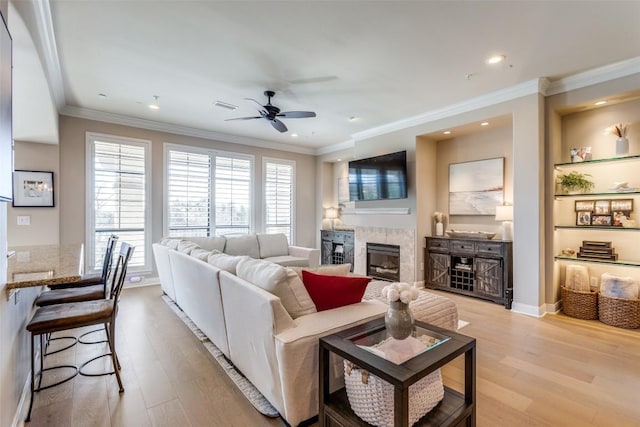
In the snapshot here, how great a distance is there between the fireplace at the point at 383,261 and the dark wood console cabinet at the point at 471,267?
553 millimetres

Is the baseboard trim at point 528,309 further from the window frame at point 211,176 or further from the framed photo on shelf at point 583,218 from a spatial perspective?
the window frame at point 211,176

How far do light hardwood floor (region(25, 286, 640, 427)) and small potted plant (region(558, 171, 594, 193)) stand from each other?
1.65 m

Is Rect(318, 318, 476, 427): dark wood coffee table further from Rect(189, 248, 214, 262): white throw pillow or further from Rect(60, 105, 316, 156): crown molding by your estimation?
Rect(60, 105, 316, 156): crown molding

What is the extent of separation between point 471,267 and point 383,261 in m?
1.63

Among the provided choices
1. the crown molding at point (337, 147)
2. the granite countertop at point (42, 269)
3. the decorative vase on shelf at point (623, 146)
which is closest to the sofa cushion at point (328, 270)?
the granite countertop at point (42, 269)

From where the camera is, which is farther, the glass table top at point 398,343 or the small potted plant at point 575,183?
the small potted plant at point 575,183

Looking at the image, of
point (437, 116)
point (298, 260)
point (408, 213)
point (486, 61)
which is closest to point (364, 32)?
point (486, 61)

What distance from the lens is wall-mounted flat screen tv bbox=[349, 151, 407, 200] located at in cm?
511

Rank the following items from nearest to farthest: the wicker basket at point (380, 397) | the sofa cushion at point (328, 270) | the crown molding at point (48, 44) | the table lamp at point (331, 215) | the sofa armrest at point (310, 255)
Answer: the wicker basket at point (380, 397) → the sofa cushion at point (328, 270) → the crown molding at point (48, 44) → the sofa armrest at point (310, 255) → the table lamp at point (331, 215)

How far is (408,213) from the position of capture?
514 cm


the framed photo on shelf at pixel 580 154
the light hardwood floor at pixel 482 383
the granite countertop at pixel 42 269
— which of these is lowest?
the light hardwood floor at pixel 482 383

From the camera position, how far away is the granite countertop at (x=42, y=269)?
159cm

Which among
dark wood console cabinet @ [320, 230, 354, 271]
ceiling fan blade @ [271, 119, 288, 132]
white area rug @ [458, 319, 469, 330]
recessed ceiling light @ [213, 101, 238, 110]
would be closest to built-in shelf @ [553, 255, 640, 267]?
white area rug @ [458, 319, 469, 330]

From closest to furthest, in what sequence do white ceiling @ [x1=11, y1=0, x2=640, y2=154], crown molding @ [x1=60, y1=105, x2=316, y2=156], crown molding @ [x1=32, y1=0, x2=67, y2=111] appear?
1. crown molding @ [x1=32, y1=0, x2=67, y2=111]
2. white ceiling @ [x1=11, y1=0, x2=640, y2=154]
3. crown molding @ [x1=60, y1=105, x2=316, y2=156]
